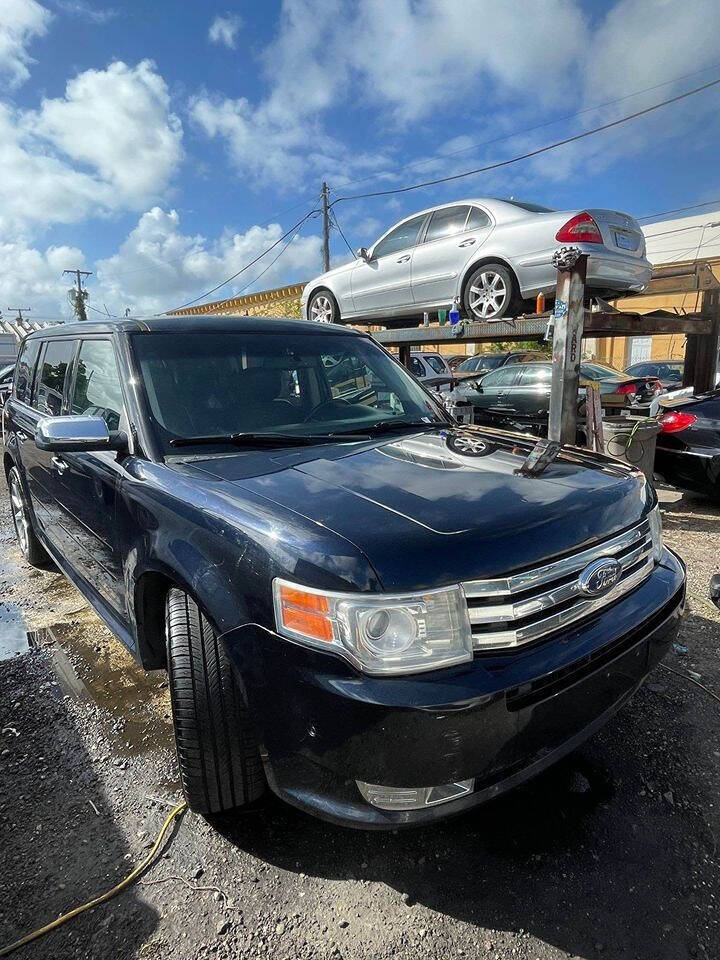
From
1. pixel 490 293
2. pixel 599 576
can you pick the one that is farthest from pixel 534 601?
pixel 490 293

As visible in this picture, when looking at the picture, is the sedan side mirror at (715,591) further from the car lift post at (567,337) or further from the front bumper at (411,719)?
the front bumper at (411,719)

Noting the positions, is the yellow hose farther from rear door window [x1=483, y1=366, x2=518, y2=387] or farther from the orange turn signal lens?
rear door window [x1=483, y1=366, x2=518, y2=387]

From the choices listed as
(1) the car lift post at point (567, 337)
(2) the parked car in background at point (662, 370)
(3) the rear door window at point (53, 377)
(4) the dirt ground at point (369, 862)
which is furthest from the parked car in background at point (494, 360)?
(4) the dirt ground at point (369, 862)

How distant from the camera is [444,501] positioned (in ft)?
6.10

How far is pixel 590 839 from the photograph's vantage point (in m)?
2.05

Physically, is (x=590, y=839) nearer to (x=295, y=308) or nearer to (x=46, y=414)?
(x=46, y=414)

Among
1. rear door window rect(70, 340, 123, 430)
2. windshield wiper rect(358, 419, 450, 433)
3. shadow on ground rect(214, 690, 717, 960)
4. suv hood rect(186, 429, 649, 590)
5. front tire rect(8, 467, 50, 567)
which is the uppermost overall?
rear door window rect(70, 340, 123, 430)

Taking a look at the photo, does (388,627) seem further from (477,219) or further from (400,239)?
(400,239)

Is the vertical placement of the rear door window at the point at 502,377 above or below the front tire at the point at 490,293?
below

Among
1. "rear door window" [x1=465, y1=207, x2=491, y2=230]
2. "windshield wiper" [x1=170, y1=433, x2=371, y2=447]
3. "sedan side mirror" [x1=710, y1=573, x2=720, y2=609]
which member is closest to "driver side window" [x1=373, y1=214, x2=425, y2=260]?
"rear door window" [x1=465, y1=207, x2=491, y2=230]

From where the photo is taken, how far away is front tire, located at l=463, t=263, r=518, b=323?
6.32 meters

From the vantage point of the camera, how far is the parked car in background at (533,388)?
918 cm

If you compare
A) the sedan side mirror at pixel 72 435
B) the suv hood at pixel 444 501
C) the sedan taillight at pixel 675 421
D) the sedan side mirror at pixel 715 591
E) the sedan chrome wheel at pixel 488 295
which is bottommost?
the sedan side mirror at pixel 715 591

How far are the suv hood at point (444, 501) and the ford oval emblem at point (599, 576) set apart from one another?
81 millimetres
